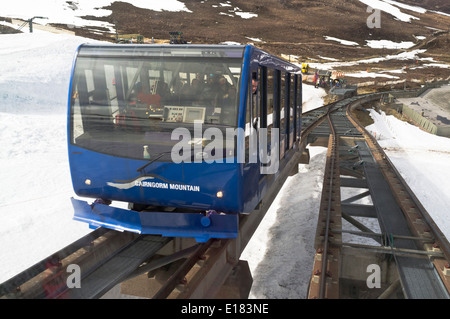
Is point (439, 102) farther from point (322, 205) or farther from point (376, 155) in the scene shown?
point (322, 205)

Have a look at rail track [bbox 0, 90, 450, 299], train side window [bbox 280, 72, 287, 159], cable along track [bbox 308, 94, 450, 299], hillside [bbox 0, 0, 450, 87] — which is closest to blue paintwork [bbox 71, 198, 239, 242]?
rail track [bbox 0, 90, 450, 299]

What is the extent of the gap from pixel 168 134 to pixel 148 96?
655 mm

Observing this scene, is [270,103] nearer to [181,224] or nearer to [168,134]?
[168,134]

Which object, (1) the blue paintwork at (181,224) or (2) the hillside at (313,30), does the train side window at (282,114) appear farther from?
(2) the hillside at (313,30)

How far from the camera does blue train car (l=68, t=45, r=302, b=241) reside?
5469 mm

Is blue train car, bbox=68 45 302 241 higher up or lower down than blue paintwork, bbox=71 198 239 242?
higher up

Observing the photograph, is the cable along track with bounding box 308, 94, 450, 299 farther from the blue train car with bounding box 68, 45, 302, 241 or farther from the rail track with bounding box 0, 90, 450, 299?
the blue train car with bounding box 68, 45, 302, 241

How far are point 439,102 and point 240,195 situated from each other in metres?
41.5

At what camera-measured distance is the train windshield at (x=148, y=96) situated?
5.52 meters

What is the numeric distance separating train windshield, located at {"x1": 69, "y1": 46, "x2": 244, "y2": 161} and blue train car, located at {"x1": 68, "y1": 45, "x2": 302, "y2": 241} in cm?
1

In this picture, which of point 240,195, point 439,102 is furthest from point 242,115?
point 439,102

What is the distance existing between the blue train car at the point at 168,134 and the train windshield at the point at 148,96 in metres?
0.01

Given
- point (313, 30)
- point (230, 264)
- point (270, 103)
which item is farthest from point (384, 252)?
point (313, 30)

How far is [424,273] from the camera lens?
236 inches
